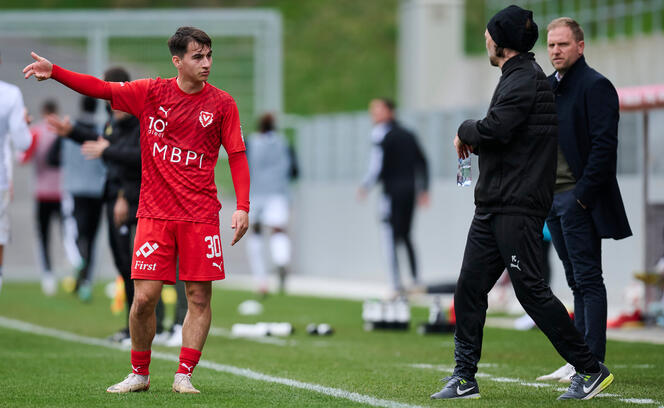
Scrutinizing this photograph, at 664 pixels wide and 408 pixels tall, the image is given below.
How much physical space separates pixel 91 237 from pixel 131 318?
9.90 metres

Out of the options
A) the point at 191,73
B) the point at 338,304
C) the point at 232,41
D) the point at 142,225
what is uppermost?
the point at 232,41

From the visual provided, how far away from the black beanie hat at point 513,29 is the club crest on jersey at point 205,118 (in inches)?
65.2

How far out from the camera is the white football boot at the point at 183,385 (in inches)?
284

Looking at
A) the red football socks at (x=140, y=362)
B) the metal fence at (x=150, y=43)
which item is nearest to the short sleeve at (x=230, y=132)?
the red football socks at (x=140, y=362)

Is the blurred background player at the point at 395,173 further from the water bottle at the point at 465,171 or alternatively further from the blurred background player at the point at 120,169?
the water bottle at the point at 465,171

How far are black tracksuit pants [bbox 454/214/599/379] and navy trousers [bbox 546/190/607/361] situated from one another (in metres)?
1.02

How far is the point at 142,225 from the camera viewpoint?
728 cm

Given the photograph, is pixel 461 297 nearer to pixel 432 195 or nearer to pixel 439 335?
pixel 439 335

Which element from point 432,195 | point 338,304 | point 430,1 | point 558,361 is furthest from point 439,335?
point 430,1

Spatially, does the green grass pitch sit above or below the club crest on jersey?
below

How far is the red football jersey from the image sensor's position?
285 inches

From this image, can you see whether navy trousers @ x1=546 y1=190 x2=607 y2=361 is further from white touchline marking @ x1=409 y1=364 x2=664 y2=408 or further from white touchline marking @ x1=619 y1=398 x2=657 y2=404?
white touchline marking @ x1=619 y1=398 x2=657 y2=404

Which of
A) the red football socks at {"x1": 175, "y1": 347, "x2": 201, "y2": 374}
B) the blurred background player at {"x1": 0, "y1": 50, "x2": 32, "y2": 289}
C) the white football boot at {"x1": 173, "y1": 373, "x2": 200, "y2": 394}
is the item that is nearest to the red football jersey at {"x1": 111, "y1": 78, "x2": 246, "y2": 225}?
the red football socks at {"x1": 175, "y1": 347, "x2": 201, "y2": 374}

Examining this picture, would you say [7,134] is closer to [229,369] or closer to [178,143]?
[229,369]
